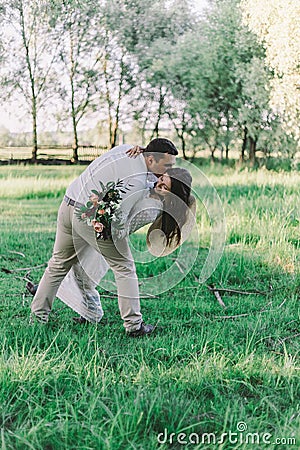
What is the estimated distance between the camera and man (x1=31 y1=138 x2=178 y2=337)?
2918 mm

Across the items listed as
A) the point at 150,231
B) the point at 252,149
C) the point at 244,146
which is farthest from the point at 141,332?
the point at 244,146

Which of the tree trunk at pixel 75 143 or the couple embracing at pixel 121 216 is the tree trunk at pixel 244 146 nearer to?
the tree trunk at pixel 75 143

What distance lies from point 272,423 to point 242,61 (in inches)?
419

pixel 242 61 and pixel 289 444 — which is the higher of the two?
pixel 242 61

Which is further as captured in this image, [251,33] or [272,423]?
[251,33]

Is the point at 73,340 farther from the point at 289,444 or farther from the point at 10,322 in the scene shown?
the point at 289,444

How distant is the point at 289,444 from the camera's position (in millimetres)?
2043

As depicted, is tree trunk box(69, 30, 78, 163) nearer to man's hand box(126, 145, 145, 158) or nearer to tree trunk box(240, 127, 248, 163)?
tree trunk box(240, 127, 248, 163)

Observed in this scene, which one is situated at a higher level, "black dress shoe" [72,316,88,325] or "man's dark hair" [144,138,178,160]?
"man's dark hair" [144,138,178,160]

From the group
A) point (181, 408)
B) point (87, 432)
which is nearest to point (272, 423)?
point (181, 408)

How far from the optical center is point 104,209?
2934 mm

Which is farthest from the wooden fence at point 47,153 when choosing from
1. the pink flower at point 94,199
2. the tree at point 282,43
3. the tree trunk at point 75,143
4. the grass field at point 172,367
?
the pink flower at point 94,199

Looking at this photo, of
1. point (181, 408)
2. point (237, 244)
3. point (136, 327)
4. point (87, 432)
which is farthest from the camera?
point (237, 244)

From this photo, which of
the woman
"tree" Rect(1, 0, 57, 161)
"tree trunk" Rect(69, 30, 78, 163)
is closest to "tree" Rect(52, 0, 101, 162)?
"tree trunk" Rect(69, 30, 78, 163)
